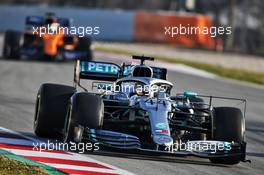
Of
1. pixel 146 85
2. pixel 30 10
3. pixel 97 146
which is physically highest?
pixel 30 10

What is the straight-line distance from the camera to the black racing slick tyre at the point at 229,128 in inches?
422

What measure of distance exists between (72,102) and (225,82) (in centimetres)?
1751

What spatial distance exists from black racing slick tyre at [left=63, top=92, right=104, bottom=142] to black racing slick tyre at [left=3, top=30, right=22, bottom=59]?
1934 cm

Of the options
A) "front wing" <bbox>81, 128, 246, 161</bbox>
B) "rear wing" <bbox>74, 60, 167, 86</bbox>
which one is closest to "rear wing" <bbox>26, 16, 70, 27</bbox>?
"rear wing" <bbox>74, 60, 167, 86</bbox>

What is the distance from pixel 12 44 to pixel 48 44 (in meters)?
1.47

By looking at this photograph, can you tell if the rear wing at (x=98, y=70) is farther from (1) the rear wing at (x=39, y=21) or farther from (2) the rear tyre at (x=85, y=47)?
(2) the rear tyre at (x=85, y=47)

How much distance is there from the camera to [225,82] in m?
27.9

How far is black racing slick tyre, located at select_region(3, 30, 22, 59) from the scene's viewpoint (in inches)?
1171

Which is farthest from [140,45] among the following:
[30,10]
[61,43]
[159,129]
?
[159,129]

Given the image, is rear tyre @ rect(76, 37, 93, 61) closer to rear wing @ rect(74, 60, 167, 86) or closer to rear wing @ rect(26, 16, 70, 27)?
rear wing @ rect(26, 16, 70, 27)

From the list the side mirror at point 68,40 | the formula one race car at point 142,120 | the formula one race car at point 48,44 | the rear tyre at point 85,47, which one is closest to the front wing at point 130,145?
the formula one race car at point 142,120

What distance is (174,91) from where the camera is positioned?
22812mm

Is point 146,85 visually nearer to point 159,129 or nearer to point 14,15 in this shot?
point 159,129

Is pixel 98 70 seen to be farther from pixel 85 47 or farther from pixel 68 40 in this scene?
pixel 68 40
